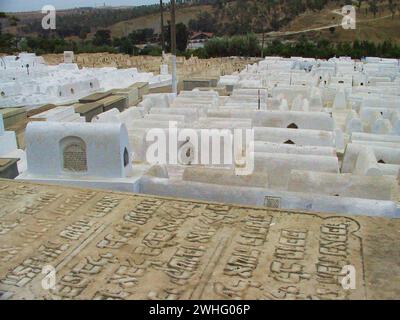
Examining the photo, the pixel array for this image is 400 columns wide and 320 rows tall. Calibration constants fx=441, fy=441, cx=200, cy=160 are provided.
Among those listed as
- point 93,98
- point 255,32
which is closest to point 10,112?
point 93,98

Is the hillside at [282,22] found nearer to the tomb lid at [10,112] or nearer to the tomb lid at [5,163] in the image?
the tomb lid at [10,112]

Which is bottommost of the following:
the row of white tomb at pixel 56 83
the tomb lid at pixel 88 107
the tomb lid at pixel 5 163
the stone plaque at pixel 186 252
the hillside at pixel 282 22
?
the stone plaque at pixel 186 252

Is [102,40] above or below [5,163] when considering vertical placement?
above

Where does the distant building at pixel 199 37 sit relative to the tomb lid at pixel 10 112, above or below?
above

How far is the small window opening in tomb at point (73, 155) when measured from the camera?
948 centimetres

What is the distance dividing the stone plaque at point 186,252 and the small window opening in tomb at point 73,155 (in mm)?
1634

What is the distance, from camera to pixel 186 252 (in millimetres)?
6160

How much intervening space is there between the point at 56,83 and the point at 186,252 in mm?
21009

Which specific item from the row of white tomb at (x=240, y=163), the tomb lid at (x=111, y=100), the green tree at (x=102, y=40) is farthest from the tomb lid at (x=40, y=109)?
the green tree at (x=102, y=40)

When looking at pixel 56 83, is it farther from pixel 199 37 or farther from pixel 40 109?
pixel 199 37

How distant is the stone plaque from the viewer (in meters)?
5.30

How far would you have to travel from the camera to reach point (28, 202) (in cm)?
799
